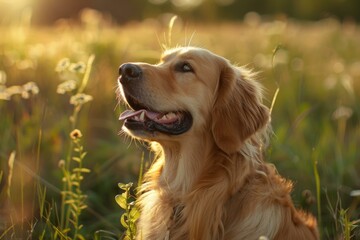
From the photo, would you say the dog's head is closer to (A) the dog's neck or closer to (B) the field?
(A) the dog's neck

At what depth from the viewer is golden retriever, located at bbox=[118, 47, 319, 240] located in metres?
3.27

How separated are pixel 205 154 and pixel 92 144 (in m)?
2.20

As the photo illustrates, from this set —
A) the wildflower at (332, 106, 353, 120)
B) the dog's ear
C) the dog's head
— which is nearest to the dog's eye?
the dog's head

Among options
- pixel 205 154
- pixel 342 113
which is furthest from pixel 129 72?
pixel 342 113

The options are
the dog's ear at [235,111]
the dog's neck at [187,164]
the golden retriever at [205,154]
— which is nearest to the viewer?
the golden retriever at [205,154]

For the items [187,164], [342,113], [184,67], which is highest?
[184,67]

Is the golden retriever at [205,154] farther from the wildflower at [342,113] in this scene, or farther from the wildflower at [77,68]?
the wildflower at [342,113]

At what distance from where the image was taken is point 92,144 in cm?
548

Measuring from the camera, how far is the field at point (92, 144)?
3592 mm

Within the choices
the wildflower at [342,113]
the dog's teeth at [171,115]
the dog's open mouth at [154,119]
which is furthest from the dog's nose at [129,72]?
the wildflower at [342,113]

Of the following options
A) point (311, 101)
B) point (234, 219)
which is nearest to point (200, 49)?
point (234, 219)

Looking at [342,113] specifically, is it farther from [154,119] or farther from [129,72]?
[129,72]

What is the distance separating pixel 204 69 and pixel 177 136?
1.49 ft

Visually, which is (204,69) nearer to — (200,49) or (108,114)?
(200,49)
